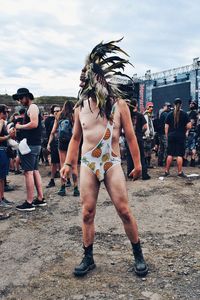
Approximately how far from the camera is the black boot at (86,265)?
360cm

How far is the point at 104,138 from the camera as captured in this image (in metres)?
3.57

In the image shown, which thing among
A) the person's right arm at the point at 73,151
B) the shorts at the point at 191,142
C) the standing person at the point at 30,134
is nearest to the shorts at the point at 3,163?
the standing person at the point at 30,134

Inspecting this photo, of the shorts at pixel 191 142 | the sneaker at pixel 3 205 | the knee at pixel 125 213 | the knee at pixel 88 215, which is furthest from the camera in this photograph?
the shorts at pixel 191 142

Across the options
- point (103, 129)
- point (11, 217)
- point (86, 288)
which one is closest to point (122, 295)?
point (86, 288)

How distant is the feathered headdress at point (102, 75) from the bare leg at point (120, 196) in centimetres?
63

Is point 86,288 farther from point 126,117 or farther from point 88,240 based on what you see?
point 126,117

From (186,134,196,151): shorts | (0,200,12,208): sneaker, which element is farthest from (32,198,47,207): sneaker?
(186,134,196,151): shorts

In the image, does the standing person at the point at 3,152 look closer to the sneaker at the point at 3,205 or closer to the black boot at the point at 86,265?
the sneaker at the point at 3,205

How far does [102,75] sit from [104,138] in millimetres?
630

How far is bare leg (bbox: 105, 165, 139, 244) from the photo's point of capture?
3.52m

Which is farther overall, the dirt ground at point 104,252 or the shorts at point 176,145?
the shorts at point 176,145

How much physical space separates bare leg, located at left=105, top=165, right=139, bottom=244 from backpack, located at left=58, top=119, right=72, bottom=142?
13.0 ft

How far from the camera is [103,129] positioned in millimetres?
3572

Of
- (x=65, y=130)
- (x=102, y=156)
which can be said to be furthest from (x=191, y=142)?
(x=102, y=156)
